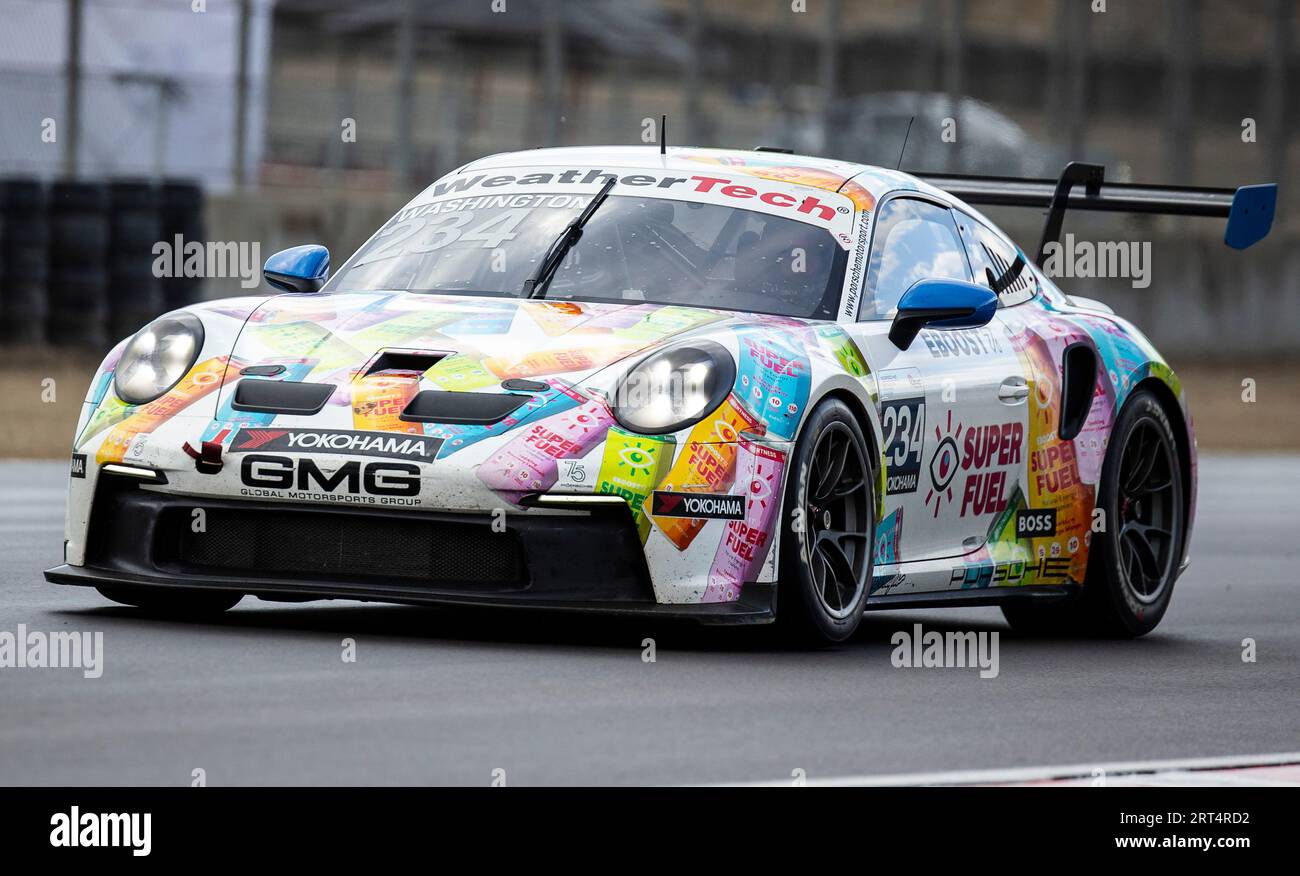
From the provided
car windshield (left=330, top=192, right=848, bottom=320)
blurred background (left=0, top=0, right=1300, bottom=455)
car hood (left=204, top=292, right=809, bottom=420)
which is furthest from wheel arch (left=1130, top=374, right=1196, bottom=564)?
blurred background (left=0, top=0, right=1300, bottom=455)

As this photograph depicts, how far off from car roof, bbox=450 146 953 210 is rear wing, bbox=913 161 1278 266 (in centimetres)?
107

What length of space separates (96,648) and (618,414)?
148 centimetres

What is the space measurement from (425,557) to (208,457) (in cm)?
65

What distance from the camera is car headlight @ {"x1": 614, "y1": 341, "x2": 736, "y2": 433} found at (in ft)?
23.6

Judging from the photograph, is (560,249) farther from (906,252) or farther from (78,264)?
(78,264)

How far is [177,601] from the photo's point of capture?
7.91 meters

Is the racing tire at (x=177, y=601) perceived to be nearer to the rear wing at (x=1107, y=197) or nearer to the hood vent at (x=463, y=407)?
the hood vent at (x=463, y=407)

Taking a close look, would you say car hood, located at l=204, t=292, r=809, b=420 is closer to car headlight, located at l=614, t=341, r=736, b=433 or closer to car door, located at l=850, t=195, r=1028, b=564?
car headlight, located at l=614, t=341, r=736, b=433

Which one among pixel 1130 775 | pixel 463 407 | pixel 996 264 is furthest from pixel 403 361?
pixel 996 264

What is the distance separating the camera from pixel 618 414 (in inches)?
283

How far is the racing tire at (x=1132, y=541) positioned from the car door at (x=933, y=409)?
0.62 meters

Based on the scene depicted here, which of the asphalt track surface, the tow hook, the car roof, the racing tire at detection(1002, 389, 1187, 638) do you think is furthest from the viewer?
the racing tire at detection(1002, 389, 1187, 638)
